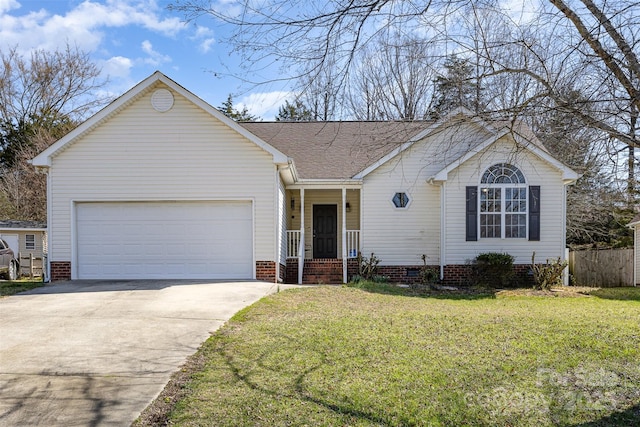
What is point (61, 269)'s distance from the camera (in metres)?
12.4

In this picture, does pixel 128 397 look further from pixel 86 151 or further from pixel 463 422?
pixel 86 151

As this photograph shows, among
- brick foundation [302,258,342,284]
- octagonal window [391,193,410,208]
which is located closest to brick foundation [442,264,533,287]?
octagonal window [391,193,410,208]

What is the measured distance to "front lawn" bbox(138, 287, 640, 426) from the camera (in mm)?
4176

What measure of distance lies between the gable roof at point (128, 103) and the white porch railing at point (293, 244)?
3940 millimetres

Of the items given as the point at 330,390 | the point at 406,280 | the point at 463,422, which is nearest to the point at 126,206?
the point at 406,280

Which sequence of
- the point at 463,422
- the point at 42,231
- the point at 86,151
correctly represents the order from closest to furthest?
the point at 463,422, the point at 86,151, the point at 42,231

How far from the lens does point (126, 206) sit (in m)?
12.6

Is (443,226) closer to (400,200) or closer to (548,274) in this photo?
(400,200)

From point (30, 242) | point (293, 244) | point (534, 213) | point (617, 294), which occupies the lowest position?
point (617, 294)

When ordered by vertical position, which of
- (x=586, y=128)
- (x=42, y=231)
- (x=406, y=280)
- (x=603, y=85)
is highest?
(x=603, y=85)

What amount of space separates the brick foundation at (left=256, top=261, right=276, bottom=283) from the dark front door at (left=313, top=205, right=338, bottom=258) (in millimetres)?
4186

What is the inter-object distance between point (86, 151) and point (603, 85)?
11.8 metres

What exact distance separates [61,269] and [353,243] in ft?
27.3

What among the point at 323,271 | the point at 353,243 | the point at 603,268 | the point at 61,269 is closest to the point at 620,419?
the point at 323,271
